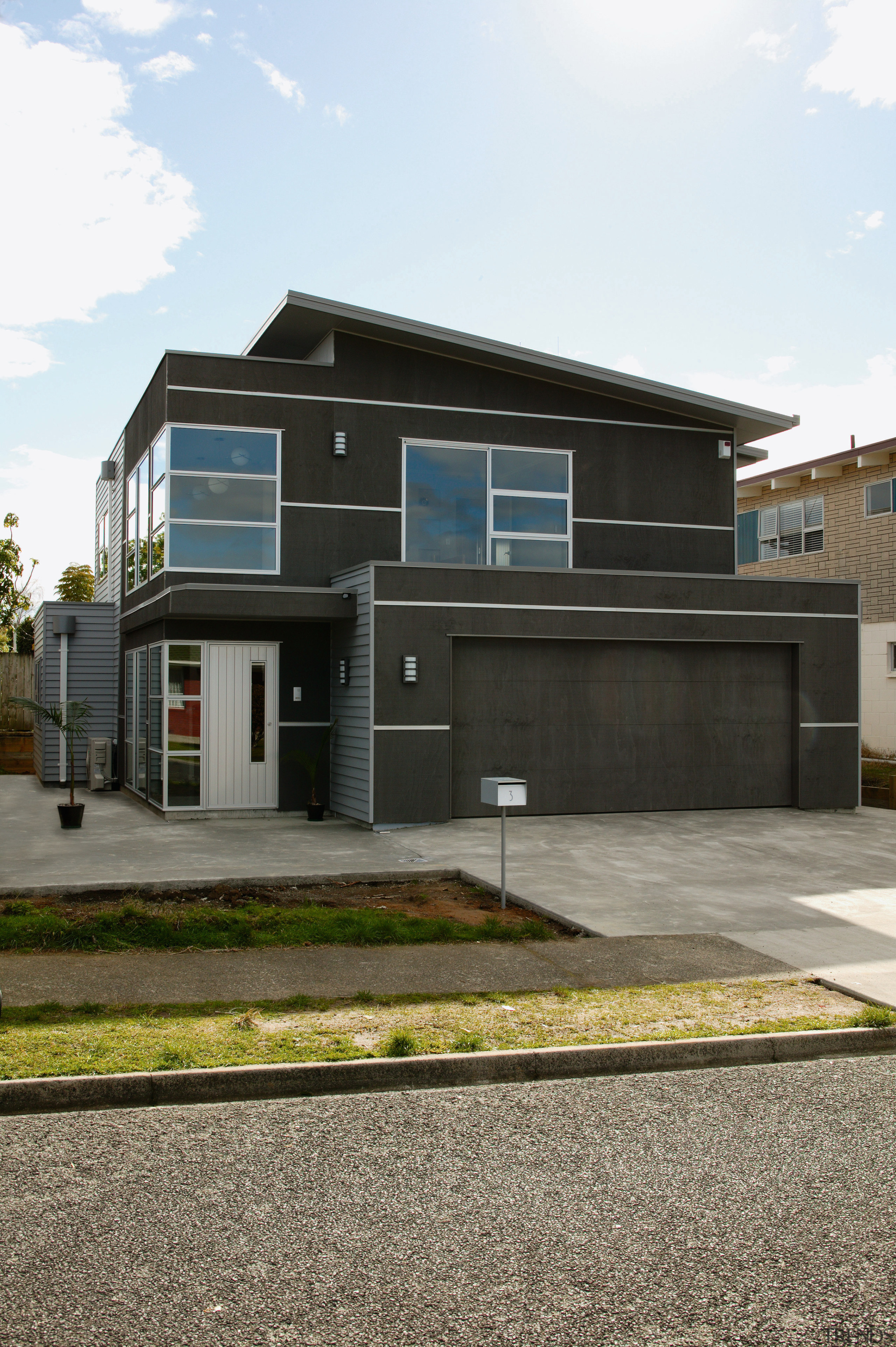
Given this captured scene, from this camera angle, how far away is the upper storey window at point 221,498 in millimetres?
Result: 14797

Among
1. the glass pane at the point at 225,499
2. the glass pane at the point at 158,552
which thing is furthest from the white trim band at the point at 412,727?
the glass pane at the point at 158,552

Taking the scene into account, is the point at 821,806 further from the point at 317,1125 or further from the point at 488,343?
the point at 317,1125

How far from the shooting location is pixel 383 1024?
5.61m

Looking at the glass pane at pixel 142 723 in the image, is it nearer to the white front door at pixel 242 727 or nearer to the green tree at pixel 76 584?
the white front door at pixel 242 727

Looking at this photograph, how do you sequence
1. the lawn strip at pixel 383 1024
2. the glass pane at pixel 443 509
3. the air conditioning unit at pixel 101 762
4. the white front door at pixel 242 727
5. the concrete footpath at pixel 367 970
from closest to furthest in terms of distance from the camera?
the lawn strip at pixel 383 1024, the concrete footpath at pixel 367 970, the white front door at pixel 242 727, the glass pane at pixel 443 509, the air conditioning unit at pixel 101 762

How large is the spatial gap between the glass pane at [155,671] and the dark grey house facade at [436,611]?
0.20 feet

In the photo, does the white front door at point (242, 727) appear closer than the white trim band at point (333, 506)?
Yes

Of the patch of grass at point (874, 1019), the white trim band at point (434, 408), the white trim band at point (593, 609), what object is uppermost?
the white trim band at point (434, 408)

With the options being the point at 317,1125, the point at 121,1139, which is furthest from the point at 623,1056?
the point at 121,1139

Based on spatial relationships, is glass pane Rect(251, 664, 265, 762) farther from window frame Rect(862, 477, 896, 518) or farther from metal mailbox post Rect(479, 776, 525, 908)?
window frame Rect(862, 477, 896, 518)

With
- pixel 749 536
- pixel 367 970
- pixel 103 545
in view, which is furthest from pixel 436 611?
pixel 749 536

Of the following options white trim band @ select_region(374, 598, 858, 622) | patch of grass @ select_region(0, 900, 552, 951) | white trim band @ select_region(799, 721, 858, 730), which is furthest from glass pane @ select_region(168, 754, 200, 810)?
white trim band @ select_region(799, 721, 858, 730)

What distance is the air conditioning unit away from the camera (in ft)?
64.4

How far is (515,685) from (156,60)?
839cm
